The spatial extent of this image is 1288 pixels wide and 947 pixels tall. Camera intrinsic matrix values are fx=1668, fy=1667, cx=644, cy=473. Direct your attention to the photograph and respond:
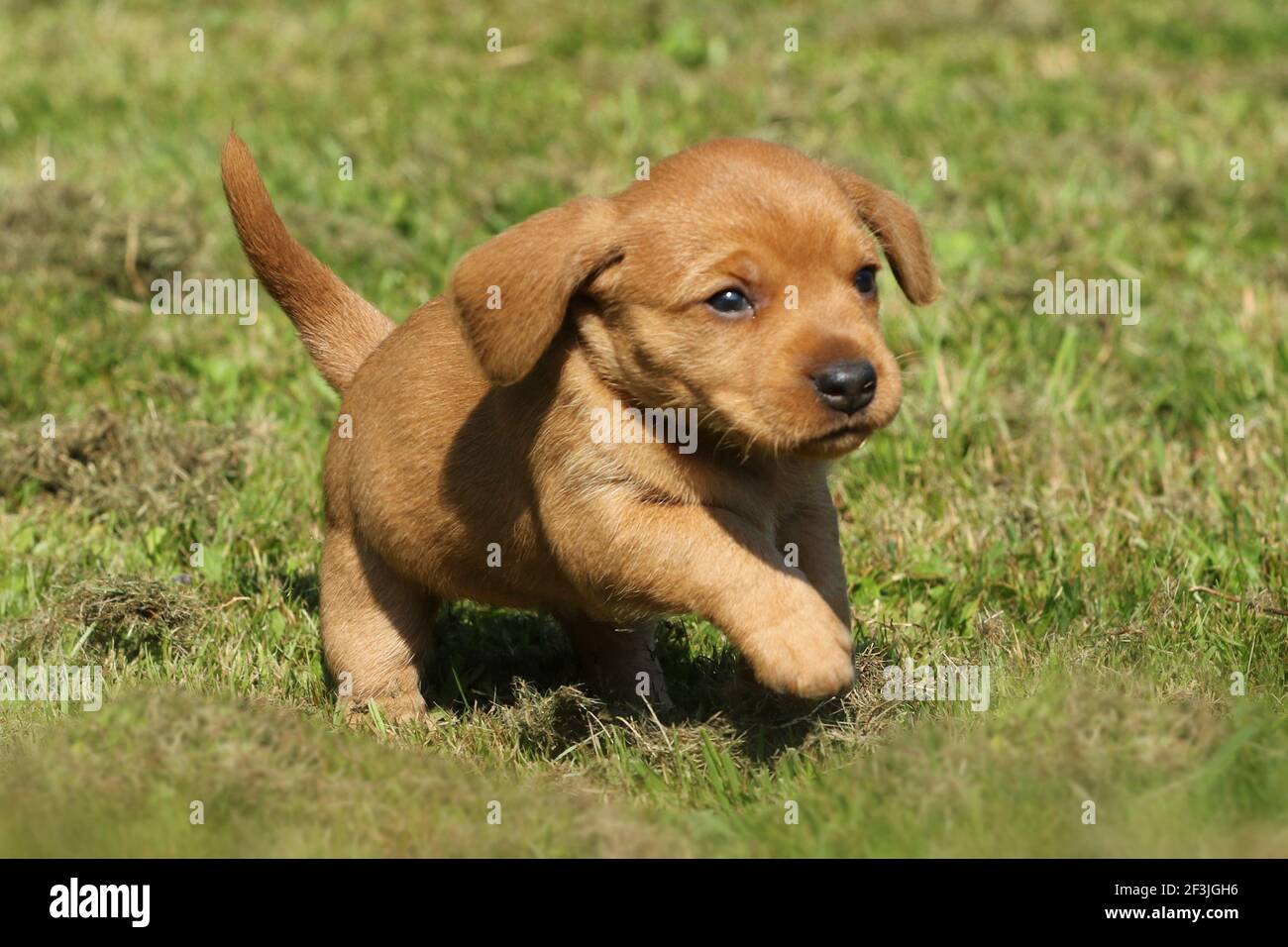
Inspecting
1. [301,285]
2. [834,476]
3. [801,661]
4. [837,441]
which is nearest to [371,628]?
[301,285]

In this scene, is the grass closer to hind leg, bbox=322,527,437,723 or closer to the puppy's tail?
hind leg, bbox=322,527,437,723

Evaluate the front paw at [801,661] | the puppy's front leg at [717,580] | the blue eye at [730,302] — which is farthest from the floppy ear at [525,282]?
the front paw at [801,661]

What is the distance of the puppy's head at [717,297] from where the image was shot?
3.70 metres

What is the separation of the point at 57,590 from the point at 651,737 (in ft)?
7.07

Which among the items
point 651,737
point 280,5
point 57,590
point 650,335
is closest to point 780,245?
point 650,335

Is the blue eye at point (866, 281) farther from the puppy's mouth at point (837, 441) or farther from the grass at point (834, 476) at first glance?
the grass at point (834, 476)

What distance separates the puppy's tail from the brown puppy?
437 mm

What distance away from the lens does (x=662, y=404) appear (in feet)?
13.1

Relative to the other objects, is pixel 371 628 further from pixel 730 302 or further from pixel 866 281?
pixel 866 281

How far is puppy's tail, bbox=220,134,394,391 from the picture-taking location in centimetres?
483

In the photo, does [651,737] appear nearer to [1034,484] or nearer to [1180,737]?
[1180,737]

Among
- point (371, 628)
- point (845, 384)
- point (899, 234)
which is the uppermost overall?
point (899, 234)

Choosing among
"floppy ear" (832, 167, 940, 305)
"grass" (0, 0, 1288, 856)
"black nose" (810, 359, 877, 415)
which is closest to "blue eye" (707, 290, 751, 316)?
"black nose" (810, 359, 877, 415)

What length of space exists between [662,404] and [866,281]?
581 mm
